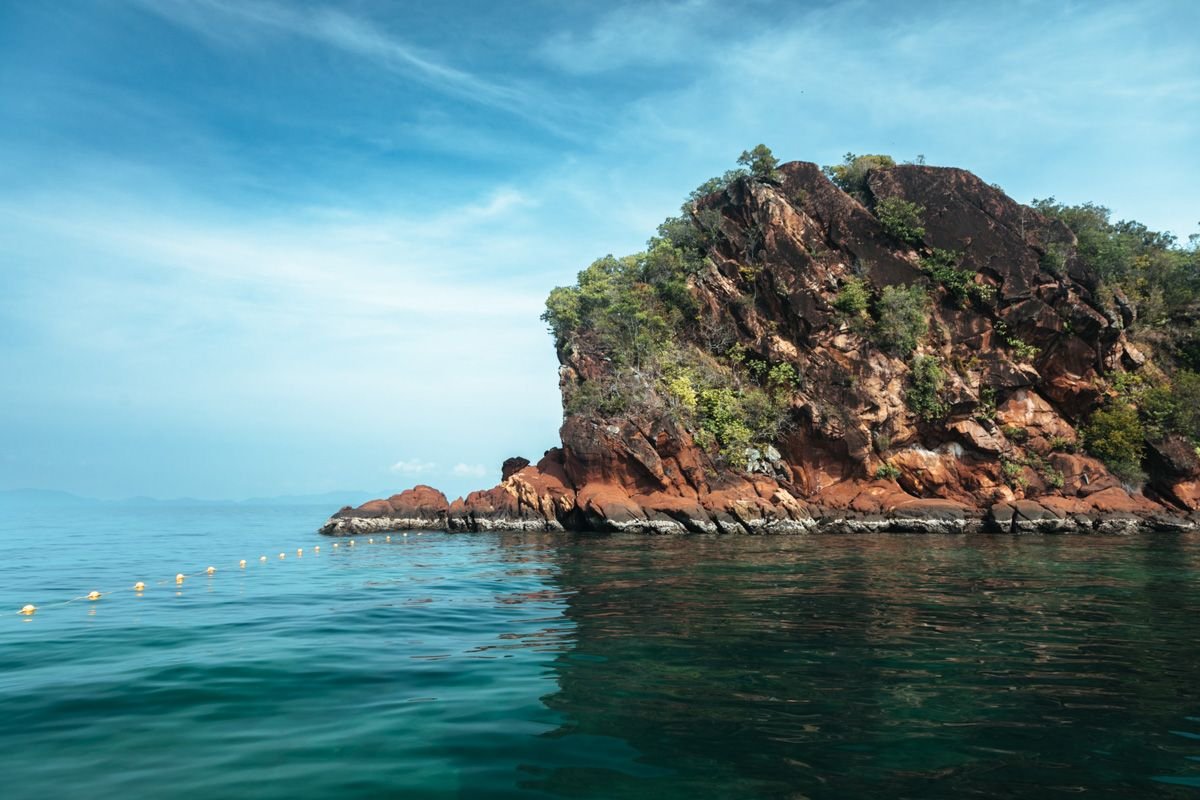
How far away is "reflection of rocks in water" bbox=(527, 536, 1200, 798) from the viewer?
18.2 ft

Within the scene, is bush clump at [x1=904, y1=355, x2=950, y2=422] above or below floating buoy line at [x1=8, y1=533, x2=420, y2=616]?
above

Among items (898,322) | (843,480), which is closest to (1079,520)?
(843,480)

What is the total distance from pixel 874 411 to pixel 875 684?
33.2m

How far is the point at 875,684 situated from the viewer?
810 cm

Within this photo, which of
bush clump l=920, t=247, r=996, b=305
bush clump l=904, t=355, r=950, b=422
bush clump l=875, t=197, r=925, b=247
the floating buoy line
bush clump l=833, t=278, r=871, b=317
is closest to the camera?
the floating buoy line

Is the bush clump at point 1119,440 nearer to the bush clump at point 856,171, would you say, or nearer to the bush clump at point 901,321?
the bush clump at point 901,321

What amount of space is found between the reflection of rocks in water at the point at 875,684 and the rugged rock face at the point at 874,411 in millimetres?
19169

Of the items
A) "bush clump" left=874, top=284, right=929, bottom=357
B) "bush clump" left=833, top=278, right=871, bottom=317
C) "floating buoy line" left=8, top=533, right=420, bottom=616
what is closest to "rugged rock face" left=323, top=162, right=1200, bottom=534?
"bush clump" left=833, top=278, right=871, bottom=317

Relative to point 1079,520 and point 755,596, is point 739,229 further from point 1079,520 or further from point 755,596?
point 755,596

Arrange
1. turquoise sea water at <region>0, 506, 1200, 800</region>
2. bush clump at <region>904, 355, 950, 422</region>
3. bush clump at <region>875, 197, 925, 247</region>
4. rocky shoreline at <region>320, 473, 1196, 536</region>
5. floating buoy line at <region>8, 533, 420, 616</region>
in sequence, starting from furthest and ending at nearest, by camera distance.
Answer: bush clump at <region>875, 197, 925, 247</region> → bush clump at <region>904, 355, 950, 422</region> → rocky shoreline at <region>320, 473, 1196, 536</region> → floating buoy line at <region>8, 533, 420, 616</region> → turquoise sea water at <region>0, 506, 1200, 800</region>

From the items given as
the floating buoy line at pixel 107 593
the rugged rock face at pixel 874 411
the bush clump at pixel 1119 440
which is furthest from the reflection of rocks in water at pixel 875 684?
the bush clump at pixel 1119 440

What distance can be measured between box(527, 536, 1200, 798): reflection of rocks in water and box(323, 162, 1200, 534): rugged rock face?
1917cm

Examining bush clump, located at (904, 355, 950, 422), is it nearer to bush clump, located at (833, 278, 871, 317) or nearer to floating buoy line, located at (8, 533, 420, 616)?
bush clump, located at (833, 278, 871, 317)

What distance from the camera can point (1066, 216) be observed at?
45875 mm
